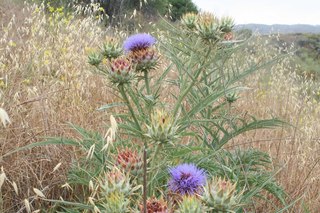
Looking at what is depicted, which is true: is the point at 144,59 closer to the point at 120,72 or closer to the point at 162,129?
the point at 120,72

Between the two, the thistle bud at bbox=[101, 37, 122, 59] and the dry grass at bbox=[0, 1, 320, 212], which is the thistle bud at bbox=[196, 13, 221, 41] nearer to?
the thistle bud at bbox=[101, 37, 122, 59]

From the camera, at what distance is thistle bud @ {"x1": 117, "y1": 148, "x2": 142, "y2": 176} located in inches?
47.6

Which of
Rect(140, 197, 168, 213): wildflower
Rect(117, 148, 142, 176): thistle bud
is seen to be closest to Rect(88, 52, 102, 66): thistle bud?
Rect(117, 148, 142, 176): thistle bud

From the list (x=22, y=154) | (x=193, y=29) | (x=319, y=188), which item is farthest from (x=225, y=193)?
(x=319, y=188)

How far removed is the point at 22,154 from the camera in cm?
207

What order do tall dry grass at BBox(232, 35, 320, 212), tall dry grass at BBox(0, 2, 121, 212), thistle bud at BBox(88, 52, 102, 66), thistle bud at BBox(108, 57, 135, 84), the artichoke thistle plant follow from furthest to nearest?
tall dry grass at BBox(232, 35, 320, 212) < tall dry grass at BBox(0, 2, 121, 212) < thistle bud at BBox(88, 52, 102, 66) < thistle bud at BBox(108, 57, 135, 84) < the artichoke thistle plant

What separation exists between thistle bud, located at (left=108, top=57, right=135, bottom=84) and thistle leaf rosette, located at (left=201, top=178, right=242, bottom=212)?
62 cm

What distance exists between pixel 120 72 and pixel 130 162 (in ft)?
1.27

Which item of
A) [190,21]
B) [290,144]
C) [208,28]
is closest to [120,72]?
[208,28]

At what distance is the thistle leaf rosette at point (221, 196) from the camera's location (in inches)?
37.5

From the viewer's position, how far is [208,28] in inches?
63.6

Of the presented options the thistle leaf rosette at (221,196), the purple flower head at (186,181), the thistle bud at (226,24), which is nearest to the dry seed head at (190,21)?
the thistle bud at (226,24)

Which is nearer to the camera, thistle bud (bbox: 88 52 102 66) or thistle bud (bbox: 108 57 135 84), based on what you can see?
thistle bud (bbox: 108 57 135 84)

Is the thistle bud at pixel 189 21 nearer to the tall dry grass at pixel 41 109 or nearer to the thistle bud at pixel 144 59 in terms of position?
the thistle bud at pixel 144 59
